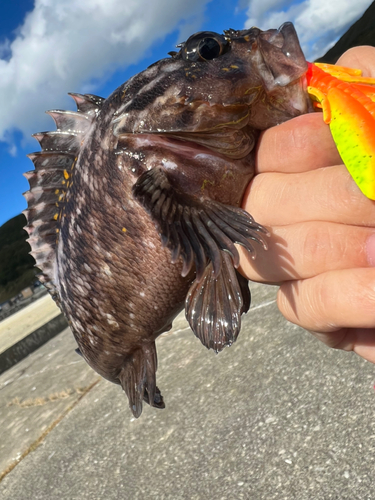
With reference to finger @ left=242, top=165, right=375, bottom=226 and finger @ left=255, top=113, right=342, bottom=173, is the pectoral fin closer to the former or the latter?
finger @ left=242, top=165, right=375, bottom=226

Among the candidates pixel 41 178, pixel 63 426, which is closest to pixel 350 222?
pixel 41 178

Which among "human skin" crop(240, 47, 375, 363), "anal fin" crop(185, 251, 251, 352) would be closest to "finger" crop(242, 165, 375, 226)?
"human skin" crop(240, 47, 375, 363)

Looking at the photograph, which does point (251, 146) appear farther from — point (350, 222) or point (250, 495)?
point (250, 495)

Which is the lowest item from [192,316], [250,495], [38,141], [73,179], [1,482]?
[250,495]

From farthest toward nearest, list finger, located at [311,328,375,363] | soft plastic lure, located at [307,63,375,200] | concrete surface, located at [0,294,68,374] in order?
concrete surface, located at [0,294,68,374] → finger, located at [311,328,375,363] → soft plastic lure, located at [307,63,375,200]

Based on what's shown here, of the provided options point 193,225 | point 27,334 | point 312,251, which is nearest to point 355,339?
point 312,251

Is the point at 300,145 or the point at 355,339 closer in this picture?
the point at 300,145

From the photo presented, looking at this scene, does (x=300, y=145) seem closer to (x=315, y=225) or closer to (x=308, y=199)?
(x=308, y=199)
